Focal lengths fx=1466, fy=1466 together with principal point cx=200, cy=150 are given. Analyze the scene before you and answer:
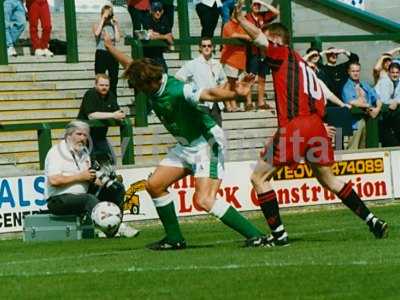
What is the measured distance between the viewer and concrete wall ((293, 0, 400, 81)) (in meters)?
27.2

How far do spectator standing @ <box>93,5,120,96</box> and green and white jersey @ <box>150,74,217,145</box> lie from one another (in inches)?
294

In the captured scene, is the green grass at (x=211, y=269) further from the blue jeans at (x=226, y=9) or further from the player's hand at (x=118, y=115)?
the blue jeans at (x=226, y=9)

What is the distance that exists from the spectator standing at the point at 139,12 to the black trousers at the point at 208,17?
1.04 m

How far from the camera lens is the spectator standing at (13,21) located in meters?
A: 22.8

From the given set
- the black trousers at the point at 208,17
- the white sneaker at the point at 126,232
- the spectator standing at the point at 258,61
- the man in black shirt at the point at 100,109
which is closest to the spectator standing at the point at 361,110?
the spectator standing at the point at 258,61

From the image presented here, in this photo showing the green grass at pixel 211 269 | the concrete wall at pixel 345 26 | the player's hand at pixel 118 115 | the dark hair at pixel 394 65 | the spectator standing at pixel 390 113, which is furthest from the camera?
the concrete wall at pixel 345 26

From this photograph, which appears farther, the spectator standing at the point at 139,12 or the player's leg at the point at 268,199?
the spectator standing at the point at 139,12

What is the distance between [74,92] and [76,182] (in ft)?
20.4

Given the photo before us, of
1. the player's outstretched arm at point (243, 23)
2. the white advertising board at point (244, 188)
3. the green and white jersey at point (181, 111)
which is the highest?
the player's outstretched arm at point (243, 23)

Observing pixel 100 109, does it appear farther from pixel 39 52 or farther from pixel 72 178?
pixel 39 52

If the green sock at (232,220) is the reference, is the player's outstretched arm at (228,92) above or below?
above

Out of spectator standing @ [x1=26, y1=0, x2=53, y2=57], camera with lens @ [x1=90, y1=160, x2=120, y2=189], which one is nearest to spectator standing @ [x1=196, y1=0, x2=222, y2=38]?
spectator standing @ [x1=26, y1=0, x2=53, y2=57]

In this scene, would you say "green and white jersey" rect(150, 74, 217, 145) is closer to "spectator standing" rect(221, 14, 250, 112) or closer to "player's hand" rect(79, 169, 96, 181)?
"player's hand" rect(79, 169, 96, 181)

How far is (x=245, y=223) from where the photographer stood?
46.2 ft
